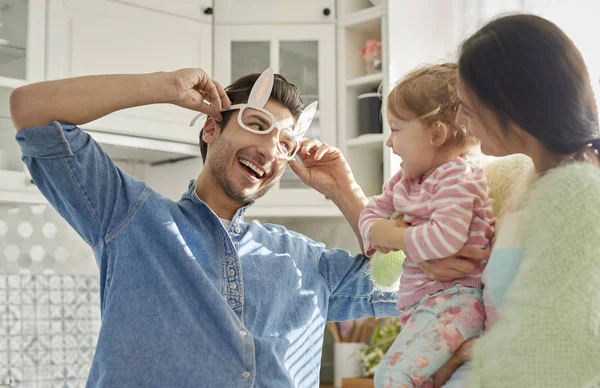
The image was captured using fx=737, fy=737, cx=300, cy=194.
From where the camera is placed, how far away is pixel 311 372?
5.77 ft

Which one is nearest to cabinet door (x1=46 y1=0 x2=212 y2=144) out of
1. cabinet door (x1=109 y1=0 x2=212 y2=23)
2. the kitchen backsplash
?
cabinet door (x1=109 y1=0 x2=212 y2=23)

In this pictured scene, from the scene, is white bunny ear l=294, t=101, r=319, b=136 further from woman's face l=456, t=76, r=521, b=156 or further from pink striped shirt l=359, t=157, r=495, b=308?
woman's face l=456, t=76, r=521, b=156

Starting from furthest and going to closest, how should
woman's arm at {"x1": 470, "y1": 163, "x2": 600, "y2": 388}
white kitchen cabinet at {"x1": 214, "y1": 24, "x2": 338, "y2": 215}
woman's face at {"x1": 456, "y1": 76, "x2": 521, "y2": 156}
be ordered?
white kitchen cabinet at {"x1": 214, "y1": 24, "x2": 338, "y2": 215}, woman's face at {"x1": 456, "y1": 76, "x2": 521, "y2": 156}, woman's arm at {"x1": 470, "y1": 163, "x2": 600, "y2": 388}

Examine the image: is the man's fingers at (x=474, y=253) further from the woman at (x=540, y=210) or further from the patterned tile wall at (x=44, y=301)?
the patterned tile wall at (x=44, y=301)

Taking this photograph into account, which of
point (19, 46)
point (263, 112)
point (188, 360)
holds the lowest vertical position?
point (188, 360)

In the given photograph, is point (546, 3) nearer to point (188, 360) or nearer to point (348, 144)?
point (348, 144)

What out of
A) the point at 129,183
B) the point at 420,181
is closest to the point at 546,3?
the point at 420,181

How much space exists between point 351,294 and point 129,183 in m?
0.62

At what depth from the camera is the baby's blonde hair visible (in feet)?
4.22

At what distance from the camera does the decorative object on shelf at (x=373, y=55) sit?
3004mm

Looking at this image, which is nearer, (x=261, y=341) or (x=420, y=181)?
(x=420, y=181)

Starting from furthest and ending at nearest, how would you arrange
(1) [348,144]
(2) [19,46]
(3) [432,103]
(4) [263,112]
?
(1) [348,144], (2) [19,46], (4) [263,112], (3) [432,103]

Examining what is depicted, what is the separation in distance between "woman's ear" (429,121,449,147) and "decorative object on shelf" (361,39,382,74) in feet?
5.74

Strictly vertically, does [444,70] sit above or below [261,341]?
above
